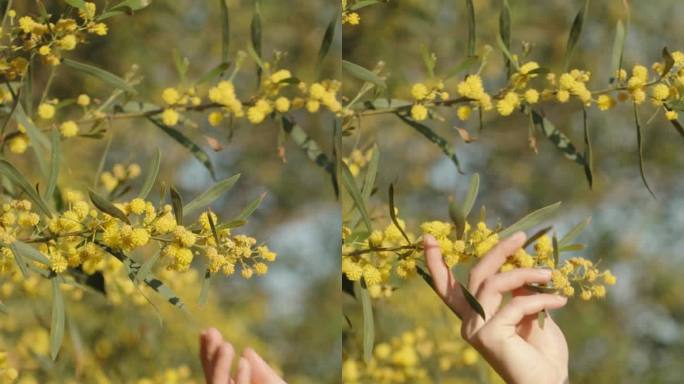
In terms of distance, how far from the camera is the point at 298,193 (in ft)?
9.05

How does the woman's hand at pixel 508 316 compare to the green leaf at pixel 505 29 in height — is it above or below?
below

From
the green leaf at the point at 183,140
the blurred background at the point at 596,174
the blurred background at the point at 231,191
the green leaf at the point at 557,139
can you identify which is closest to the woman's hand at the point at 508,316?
the green leaf at the point at 557,139

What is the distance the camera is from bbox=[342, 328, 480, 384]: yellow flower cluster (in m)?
1.04

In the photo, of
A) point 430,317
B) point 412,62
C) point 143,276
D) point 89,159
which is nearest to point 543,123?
point 143,276

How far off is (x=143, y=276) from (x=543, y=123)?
40 cm

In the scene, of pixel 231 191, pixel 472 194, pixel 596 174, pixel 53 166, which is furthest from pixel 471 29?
pixel 596 174

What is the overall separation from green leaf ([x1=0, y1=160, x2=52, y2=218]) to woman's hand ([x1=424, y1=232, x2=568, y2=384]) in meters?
0.28

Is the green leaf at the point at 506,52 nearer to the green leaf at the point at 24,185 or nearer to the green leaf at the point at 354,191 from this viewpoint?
the green leaf at the point at 354,191

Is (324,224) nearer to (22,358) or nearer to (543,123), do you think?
(22,358)

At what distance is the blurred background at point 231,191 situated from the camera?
1.58m

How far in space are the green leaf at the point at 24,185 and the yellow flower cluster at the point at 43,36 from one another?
90 mm

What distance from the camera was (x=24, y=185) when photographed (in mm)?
637

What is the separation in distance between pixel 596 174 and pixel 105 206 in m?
2.28

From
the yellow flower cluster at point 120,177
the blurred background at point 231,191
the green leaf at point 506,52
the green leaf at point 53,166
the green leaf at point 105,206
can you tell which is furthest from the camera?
the blurred background at point 231,191
